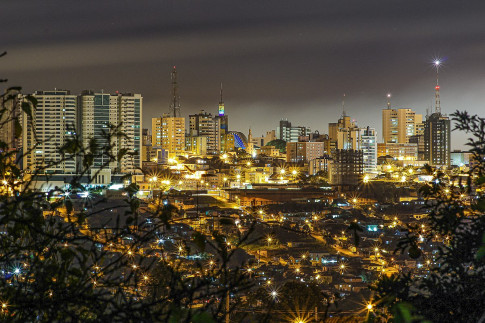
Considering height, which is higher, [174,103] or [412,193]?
[174,103]

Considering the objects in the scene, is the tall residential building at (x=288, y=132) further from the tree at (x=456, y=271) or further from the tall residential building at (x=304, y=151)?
the tree at (x=456, y=271)

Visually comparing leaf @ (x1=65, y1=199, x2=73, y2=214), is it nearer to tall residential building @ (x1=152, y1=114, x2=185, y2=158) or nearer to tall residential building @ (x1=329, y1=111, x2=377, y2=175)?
tall residential building @ (x1=329, y1=111, x2=377, y2=175)

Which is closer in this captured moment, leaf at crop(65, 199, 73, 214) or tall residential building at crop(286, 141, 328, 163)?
leaf at crop(65, 199, 73, 214)

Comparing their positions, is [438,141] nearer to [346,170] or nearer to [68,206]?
[346,170]

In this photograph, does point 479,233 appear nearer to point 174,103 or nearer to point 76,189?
point 76,189

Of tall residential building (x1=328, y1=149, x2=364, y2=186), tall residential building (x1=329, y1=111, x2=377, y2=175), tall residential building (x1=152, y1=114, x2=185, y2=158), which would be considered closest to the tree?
tall residential building (x1=328, y1=149, x2=364, y2=186)

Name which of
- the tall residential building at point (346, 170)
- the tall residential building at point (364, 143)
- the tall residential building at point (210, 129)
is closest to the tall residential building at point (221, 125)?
the tall residential building at point (210, 129)

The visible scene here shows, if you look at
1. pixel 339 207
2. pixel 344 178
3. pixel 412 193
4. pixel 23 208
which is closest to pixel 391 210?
pixel 339 207

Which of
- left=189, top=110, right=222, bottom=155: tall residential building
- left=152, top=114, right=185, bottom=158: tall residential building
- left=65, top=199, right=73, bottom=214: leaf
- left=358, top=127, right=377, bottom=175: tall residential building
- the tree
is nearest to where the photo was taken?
left=65, top=199, right=73, bottom=214: leaf
